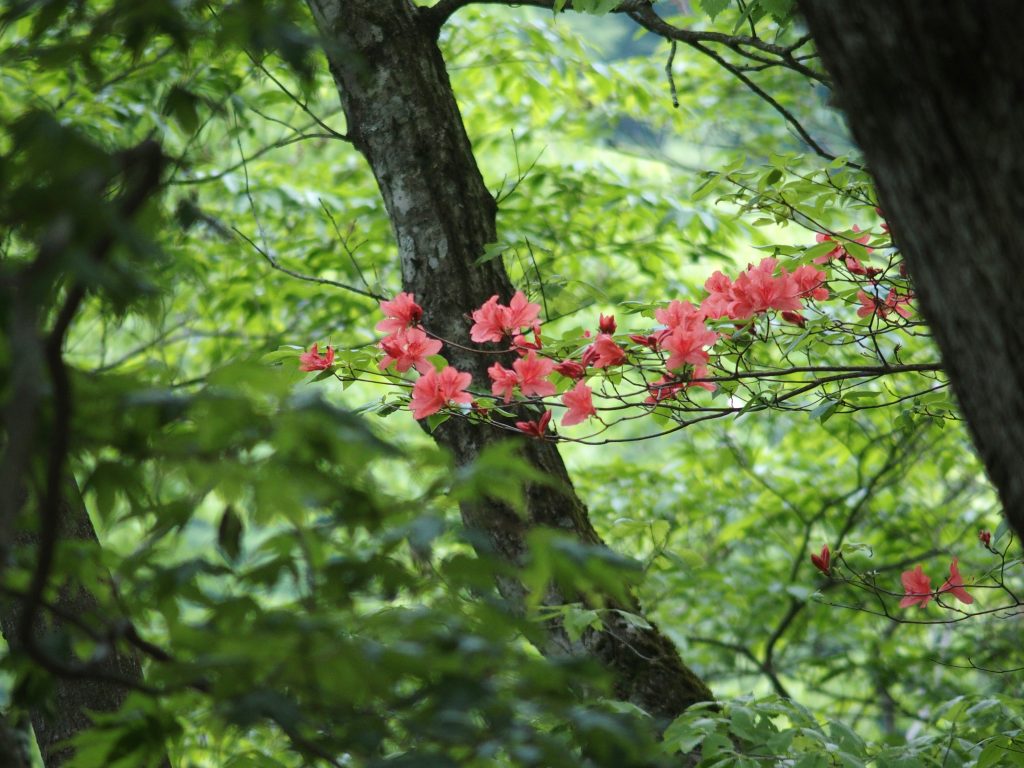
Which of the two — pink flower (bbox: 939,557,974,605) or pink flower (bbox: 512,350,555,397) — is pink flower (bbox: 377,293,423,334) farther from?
pink flower (bbox: 939,557,974,605)

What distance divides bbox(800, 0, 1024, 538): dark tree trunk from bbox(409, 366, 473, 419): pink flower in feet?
2.77

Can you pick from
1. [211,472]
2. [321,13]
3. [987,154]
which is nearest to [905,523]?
[321,13]

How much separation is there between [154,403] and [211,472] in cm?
7

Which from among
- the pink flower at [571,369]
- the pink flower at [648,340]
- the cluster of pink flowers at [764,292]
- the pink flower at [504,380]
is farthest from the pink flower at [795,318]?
the pink flower at [504,380]

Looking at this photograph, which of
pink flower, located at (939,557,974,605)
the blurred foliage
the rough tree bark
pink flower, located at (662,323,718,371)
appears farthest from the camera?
the rough tree bark

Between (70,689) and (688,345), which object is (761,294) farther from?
(70,689)

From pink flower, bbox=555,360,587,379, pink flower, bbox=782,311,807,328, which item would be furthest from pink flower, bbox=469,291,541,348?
pink flower, bbox=782,311,807,328

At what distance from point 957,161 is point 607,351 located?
861mm

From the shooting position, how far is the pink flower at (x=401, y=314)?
67.4 inches

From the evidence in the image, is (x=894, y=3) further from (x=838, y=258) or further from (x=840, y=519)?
(x=840, y=519)

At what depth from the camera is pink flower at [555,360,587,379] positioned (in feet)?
5.44

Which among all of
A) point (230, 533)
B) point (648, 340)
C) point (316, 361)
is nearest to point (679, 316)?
point (648, 340)

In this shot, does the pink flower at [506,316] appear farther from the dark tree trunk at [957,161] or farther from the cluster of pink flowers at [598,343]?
the dark tree trunk at [957,161]

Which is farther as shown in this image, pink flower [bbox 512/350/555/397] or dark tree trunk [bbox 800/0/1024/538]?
pink flower [bbox 512/350/555/397]
